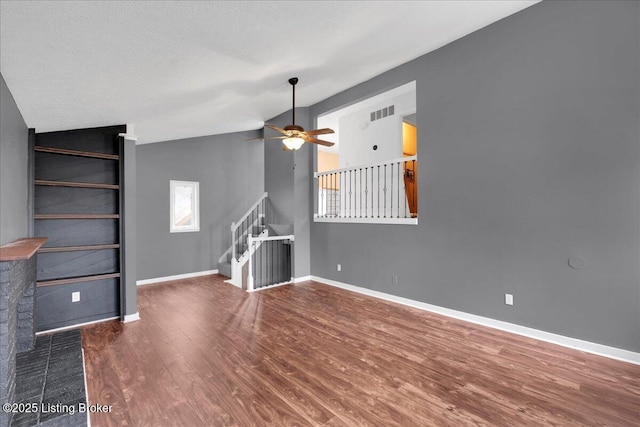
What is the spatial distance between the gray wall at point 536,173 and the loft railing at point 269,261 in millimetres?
2534

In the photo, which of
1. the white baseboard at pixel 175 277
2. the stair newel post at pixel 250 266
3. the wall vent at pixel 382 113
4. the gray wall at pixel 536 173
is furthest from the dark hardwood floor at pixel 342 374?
the wall vent at pixel 382 113

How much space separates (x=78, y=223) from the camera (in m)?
3.65

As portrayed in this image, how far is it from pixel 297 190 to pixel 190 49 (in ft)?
12.3

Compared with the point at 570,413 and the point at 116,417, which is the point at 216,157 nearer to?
the point at 116,417

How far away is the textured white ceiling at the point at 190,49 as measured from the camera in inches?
67.2

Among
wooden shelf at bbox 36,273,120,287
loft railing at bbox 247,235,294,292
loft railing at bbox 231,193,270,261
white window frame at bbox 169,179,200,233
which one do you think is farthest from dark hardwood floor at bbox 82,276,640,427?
loft railing at bbox 231,193,270,261

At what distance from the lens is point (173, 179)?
6.28m

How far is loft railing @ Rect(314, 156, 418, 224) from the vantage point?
4.87 m

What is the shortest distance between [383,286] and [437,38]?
365 cm

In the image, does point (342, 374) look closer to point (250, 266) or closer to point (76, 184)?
point (250, 266)

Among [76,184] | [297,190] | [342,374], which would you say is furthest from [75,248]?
[297,190]

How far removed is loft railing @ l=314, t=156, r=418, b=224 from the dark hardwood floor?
5.97 ft

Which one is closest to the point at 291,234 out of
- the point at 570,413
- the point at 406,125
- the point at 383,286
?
the point at 383,286

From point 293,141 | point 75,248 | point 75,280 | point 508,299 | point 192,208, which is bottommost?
point 508,299
